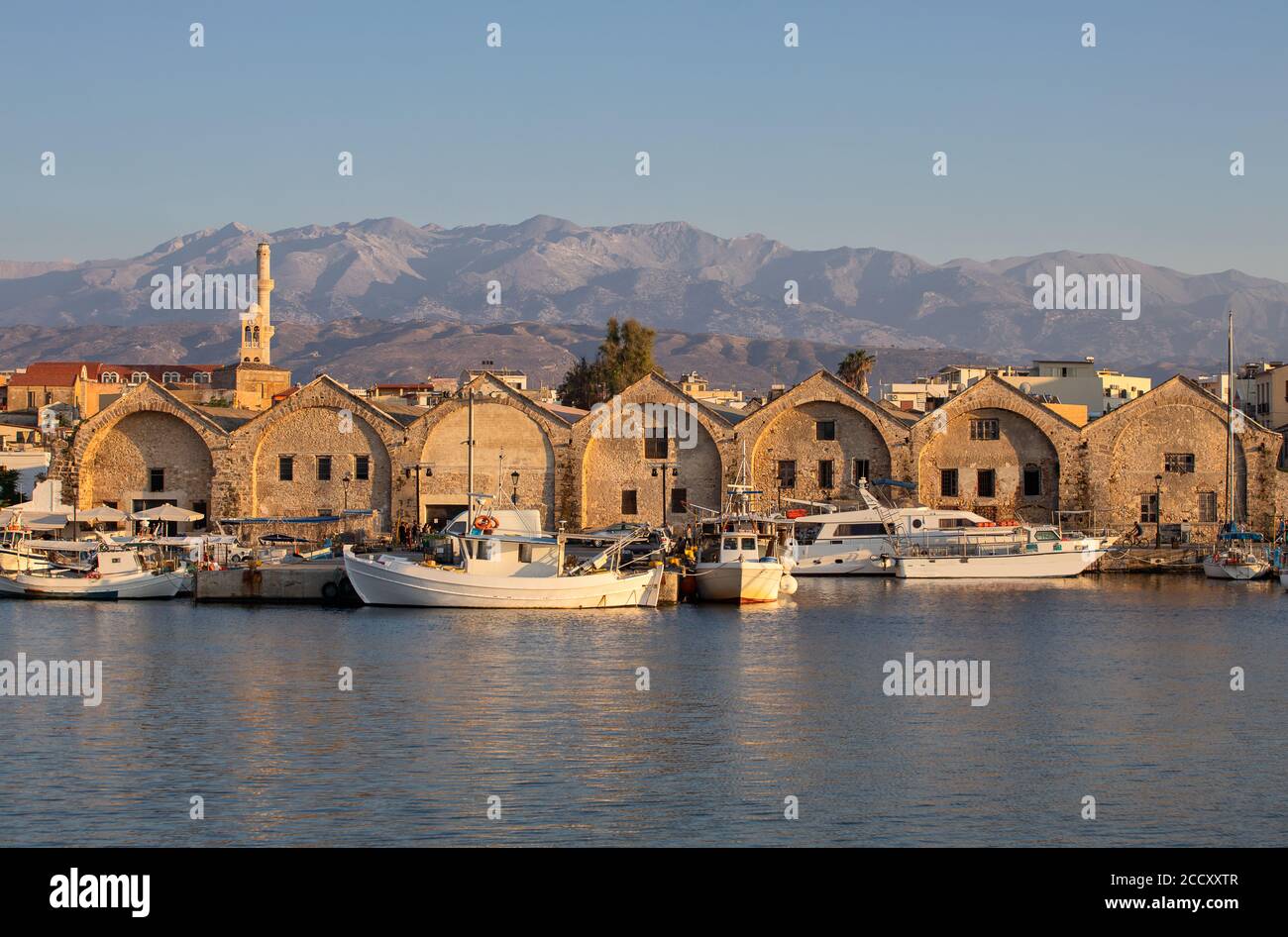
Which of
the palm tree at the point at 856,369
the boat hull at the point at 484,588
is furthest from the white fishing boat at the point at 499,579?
the palm tree at the point at 856,369

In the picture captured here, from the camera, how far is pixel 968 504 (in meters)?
81.8

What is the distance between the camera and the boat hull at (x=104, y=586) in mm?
65000

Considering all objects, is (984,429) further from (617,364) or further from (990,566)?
(617,364)

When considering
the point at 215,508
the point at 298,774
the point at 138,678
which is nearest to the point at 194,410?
the point at 215,508

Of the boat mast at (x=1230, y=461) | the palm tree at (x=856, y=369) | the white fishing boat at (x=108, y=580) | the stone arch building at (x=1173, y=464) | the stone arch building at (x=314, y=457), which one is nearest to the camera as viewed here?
the white fishing boat at (x=108, y=580)

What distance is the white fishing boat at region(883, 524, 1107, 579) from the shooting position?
75250 millimetres

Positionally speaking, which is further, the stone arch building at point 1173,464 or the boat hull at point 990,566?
the stone arch building at point 1173,464

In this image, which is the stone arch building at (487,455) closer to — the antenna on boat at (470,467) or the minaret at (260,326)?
the antenna on boat at (470,467)

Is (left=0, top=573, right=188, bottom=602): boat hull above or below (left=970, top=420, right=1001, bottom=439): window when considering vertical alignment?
below

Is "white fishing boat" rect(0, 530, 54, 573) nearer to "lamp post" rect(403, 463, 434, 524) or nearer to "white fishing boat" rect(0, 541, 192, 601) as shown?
"white fishing boat" rect(0, 541, 192, 601)

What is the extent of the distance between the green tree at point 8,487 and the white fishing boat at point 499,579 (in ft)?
119

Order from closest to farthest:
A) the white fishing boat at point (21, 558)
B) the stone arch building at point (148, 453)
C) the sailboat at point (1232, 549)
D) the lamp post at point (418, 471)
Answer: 1. the white fishing boat at point (21, 558)
2. the sailboat at point (1232, 549)
3. the lamp post at point (418, 471)
4. the stone arch building at point (148, 453)

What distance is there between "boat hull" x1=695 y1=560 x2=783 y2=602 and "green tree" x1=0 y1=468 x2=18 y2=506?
43.9 m


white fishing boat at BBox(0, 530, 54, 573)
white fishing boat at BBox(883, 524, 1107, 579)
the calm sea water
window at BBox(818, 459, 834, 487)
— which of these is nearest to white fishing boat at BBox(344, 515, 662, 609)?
the calm sea water
